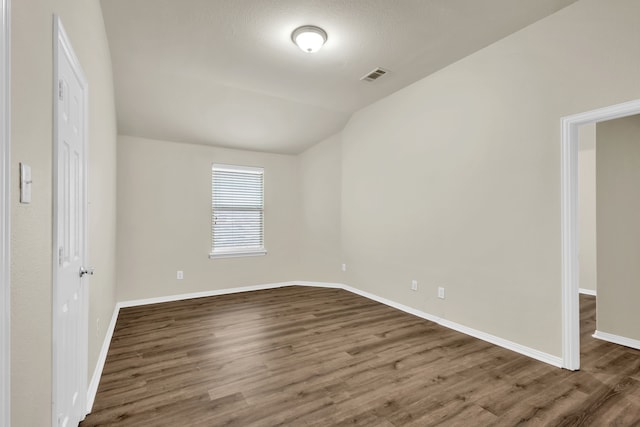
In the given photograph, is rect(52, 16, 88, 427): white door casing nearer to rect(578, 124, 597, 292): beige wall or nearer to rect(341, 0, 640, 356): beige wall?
rect(341, 0, 640, 356): beige wall

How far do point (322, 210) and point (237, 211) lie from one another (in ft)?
4.65

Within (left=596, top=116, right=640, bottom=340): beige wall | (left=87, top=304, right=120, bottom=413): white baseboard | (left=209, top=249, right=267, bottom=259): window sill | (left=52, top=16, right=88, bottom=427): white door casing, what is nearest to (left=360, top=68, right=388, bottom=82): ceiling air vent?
(left=596, top=116, right=640, bottom=340): beige wall

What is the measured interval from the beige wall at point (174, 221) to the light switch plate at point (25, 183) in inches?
146

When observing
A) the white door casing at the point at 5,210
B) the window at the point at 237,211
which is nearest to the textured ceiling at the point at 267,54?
the window at the point at 237,211

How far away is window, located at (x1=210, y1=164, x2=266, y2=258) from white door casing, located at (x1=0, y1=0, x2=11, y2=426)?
418cm

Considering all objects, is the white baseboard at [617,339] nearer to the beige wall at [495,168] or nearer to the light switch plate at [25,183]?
the beige wall at [495,168]

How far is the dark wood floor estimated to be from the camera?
1925 mm

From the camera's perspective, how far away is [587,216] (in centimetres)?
528

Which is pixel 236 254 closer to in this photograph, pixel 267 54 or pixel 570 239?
pixel 267 54

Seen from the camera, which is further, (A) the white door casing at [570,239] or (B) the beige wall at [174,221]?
(B) the beige wall at [174,221]

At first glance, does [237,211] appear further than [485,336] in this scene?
Yes

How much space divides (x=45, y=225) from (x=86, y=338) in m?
1.08

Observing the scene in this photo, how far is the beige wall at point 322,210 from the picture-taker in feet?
17.2

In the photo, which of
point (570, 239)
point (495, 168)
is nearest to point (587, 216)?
point (495, 168)
